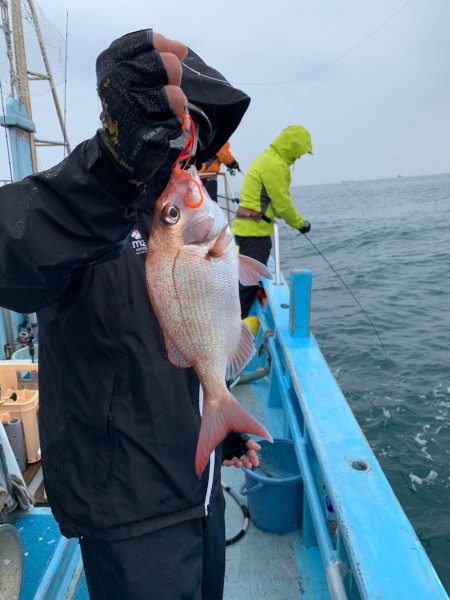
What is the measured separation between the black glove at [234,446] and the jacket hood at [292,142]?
175 inches

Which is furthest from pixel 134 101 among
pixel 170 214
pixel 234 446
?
Result: pixel 234 446

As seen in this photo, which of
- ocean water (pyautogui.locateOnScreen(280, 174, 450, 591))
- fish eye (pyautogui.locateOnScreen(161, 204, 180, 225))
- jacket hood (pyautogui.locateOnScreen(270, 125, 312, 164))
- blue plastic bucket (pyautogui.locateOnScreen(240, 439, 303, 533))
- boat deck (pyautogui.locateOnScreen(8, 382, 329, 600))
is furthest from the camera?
jacket hood (pyautogui.locateOnScreen(270, 125, 312, 164))

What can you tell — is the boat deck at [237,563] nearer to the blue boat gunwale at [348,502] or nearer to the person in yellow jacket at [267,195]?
the blue boat gunwale at [348,502]

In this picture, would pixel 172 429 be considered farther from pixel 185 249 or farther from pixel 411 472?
pixel 411 472

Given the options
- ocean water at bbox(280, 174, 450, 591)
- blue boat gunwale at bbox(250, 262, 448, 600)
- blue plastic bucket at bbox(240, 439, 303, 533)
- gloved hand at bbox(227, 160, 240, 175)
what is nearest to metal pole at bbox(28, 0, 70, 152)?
gloved hand at bbox(227, 160, 240, 175)

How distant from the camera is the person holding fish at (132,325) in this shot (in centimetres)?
106

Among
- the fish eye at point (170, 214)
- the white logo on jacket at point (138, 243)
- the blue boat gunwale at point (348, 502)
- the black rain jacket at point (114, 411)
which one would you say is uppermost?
the fish eye at point (170, 214)

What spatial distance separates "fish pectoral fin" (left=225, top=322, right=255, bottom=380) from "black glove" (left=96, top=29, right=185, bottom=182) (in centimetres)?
66

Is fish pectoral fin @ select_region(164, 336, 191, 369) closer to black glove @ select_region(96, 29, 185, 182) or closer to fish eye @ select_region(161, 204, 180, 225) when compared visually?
fish eye @ select_region(161, 204, 180, 225)

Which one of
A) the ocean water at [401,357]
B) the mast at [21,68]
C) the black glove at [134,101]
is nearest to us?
the black glove at [134,101]

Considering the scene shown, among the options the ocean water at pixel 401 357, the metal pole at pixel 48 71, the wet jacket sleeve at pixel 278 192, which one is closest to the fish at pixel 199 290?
the ocean water at pixel 401 357

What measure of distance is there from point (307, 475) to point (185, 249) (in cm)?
180

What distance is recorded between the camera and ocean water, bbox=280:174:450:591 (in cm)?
454

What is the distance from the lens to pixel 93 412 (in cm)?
144
